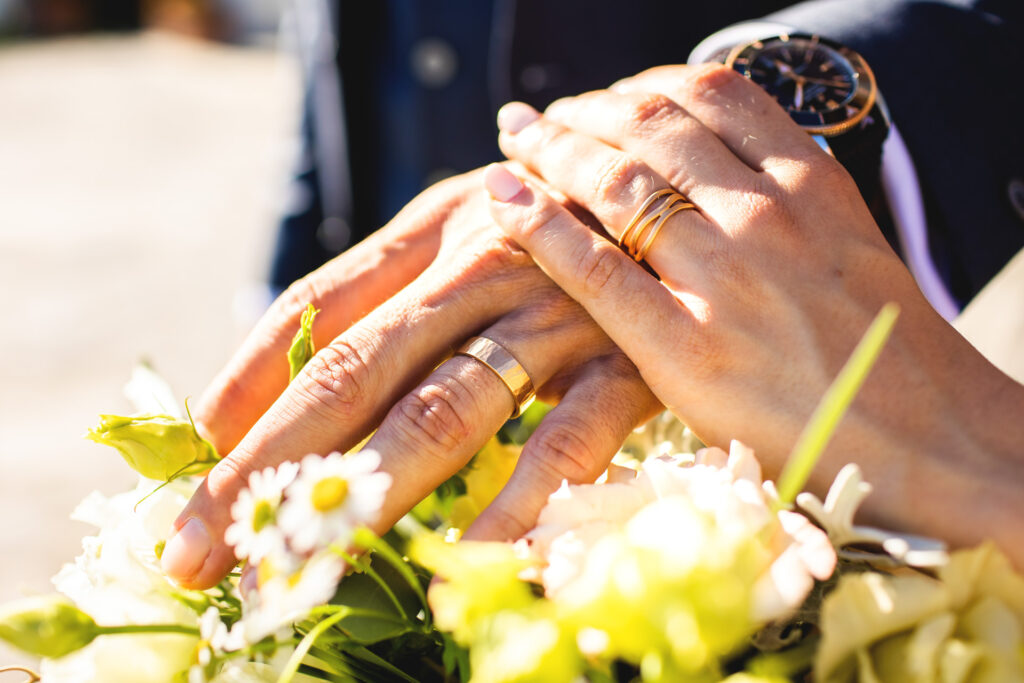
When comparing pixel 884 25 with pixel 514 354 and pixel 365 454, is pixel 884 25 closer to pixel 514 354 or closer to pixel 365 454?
pixel 514 354

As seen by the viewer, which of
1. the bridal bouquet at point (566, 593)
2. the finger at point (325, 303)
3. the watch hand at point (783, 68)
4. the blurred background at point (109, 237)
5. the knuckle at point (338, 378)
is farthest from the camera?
the blurred background at point (109, 237)

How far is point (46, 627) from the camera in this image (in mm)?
439

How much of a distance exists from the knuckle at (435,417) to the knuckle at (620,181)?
229 mm

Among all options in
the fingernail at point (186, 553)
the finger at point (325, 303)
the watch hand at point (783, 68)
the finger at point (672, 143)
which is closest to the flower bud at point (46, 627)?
the fingernail at point (186, 553)

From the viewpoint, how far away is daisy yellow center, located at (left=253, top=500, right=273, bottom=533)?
1.57 ft

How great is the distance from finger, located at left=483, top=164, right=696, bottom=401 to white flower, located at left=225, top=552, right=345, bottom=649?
1.10 feet

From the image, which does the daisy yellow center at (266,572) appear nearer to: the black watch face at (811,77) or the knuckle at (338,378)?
the knuckle at (338,378)

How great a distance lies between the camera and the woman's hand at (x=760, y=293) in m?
0.60

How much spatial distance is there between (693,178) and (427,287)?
262 millimetres

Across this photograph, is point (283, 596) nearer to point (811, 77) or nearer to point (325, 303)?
point (325, 303)

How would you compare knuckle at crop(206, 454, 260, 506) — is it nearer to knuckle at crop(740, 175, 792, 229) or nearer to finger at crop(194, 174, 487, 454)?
finger at crop(194, 174, 487, 454)

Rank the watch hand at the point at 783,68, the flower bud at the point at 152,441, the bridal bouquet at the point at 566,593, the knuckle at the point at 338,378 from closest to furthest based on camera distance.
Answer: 1. the bridal bouquet at the point at 566,593
2. the flower bud at the point at 152,441
3. the knuckle at the point at 338,378
4. the watch hand at the point at 783,68

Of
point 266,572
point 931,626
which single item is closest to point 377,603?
point 266,572

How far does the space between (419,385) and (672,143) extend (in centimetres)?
33
